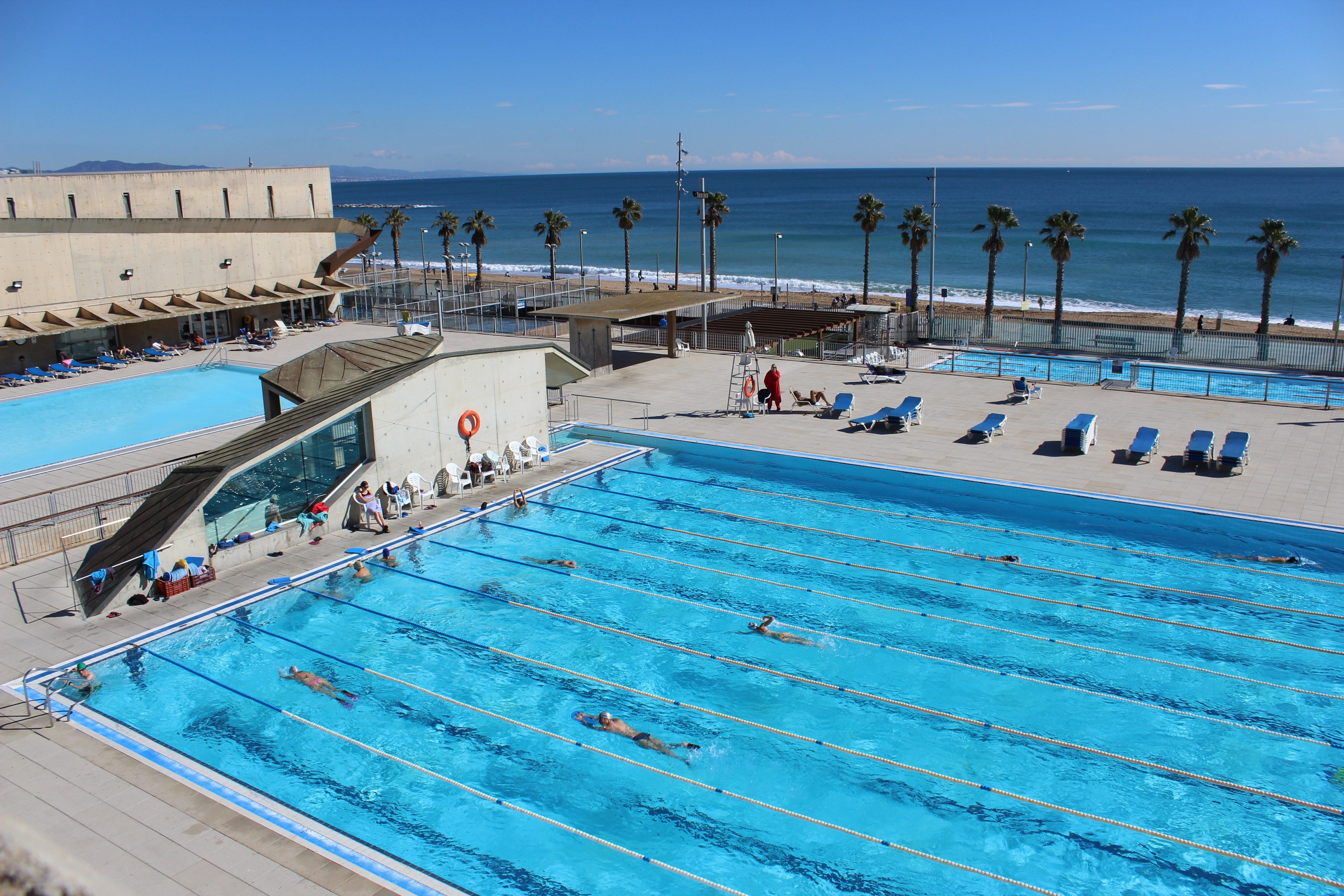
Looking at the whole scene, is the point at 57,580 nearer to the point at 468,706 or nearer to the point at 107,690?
the point at 107,690

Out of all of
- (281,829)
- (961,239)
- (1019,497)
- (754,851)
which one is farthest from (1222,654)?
(961,239)

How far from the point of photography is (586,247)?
129625mm

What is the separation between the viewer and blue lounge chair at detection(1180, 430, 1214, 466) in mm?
22078

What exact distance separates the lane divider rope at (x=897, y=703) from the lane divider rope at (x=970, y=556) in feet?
18.0

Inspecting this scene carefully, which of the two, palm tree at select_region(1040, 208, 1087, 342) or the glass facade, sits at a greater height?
palm tree at select_region(1040, 208, 1087, 342)

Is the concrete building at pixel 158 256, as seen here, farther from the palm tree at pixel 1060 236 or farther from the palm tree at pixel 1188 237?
the palm tree at pixel 1188 237

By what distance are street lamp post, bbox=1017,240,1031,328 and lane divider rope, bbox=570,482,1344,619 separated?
73.1 feet

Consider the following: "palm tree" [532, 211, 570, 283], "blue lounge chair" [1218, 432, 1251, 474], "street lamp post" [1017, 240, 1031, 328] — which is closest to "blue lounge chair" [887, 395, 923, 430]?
"blue lounge chair" [1218, 432, 1251, 474]

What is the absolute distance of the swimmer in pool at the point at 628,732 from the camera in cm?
1270

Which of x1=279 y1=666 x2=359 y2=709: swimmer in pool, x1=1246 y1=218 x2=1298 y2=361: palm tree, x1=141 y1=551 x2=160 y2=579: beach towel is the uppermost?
x1=1246 y1=218 x2=1298 y2=361: palm tree

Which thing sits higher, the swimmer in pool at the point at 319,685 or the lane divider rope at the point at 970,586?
the lane divider rope at the point at 970,586

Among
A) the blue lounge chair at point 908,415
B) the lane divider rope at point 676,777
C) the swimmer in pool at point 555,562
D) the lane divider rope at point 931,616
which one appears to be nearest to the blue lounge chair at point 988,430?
the blue lounge chair at point 908,415

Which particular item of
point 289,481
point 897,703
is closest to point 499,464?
point 289,481

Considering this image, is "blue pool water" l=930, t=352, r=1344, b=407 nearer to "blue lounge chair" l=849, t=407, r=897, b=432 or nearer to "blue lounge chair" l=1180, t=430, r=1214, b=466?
"blue lounge chair" l=1180, t=430, r=1214, b=466
